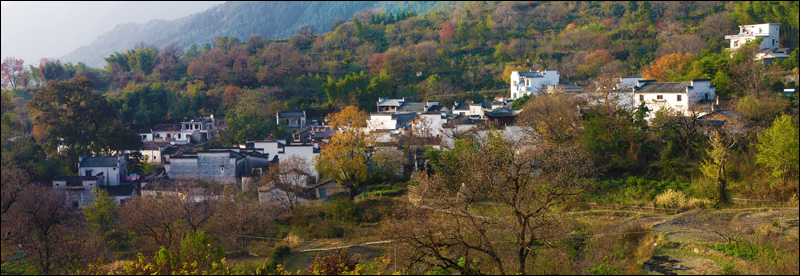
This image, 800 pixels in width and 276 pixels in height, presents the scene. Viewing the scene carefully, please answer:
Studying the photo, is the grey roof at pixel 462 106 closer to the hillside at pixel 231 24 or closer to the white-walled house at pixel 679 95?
the white-walled house at pixel 679 95

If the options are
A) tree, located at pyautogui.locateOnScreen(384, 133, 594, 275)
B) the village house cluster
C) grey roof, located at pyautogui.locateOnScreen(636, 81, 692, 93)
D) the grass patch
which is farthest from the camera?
grey roof, located at pyautogui.locateOnScreen(636, 81, 692, 93)

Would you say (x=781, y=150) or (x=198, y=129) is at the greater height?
(x=198, y=129)

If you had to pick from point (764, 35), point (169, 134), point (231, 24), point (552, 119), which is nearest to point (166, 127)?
point (169, 134)

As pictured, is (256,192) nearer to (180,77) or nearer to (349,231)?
(349,231)

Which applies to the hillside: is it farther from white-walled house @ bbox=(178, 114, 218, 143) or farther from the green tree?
the green tree

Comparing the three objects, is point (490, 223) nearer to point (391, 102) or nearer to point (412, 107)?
point (412, 107)

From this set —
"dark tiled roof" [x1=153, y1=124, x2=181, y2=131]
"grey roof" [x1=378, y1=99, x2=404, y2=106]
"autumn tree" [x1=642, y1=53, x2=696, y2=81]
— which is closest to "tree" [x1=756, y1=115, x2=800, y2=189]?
"autumn tree" [x1=642, y1=53, x2=696, y2=81]

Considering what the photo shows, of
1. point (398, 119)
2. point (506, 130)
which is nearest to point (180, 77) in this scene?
point (398, 119)

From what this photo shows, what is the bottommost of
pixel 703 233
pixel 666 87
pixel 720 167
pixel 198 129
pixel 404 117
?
pixel 703 233
